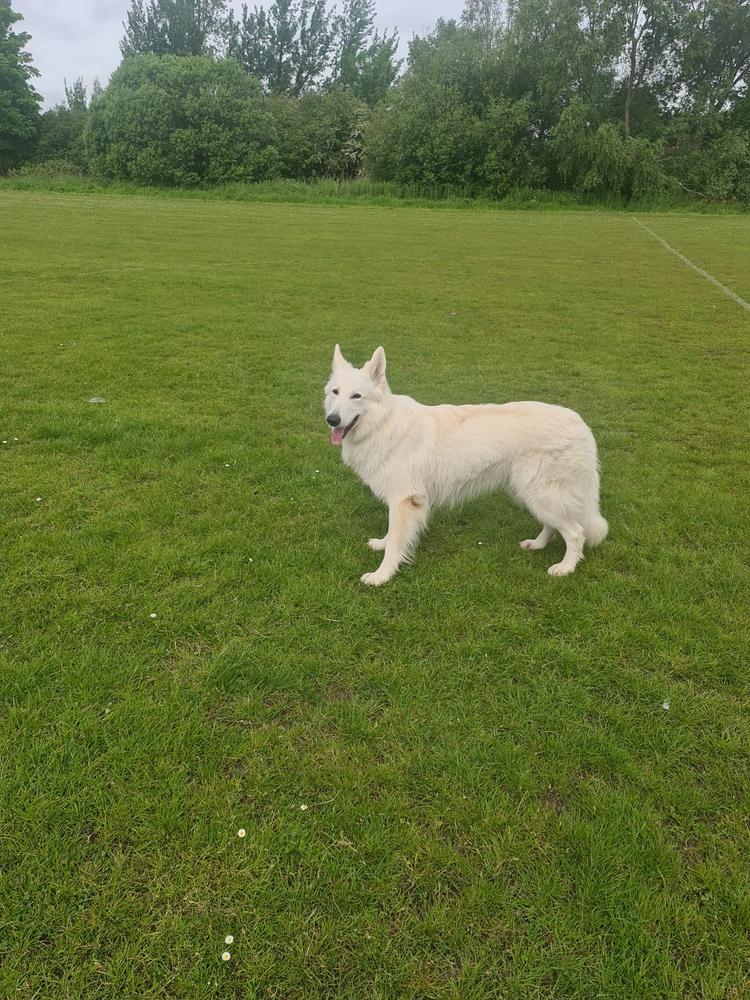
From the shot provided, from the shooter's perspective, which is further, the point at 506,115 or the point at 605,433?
the point at 506,115

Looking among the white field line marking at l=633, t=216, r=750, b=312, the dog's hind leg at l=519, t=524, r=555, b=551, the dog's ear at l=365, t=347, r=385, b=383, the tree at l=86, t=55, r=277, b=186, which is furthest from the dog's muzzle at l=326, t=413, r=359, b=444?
the tree at l=86, t=55, r=277, b=186

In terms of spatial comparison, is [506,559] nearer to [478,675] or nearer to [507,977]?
[478,675]

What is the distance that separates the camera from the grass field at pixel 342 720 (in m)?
1.96

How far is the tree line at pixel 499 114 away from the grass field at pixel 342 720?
3855 cm

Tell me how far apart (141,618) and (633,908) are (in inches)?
112

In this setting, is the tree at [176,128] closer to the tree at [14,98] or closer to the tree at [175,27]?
the tree at [14,98]

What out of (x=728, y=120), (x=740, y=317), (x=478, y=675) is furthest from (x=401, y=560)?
(x=728, y=120)

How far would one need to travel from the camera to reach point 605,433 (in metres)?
6.39

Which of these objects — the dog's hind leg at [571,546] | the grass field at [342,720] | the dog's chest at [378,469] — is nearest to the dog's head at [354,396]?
the dog's chest at [378,469]

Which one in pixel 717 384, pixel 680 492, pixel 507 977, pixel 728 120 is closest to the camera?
pixel 507 977

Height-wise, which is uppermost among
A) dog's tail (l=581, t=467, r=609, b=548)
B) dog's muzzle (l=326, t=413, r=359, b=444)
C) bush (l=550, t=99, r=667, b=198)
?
bush (l=550, t=99, r=667, b=198)

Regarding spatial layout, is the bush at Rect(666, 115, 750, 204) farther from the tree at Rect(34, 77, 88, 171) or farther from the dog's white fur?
the tree at Rect(34, 77, 88, 171)

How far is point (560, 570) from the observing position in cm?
401

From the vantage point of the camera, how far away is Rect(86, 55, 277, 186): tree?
41.7 meters
